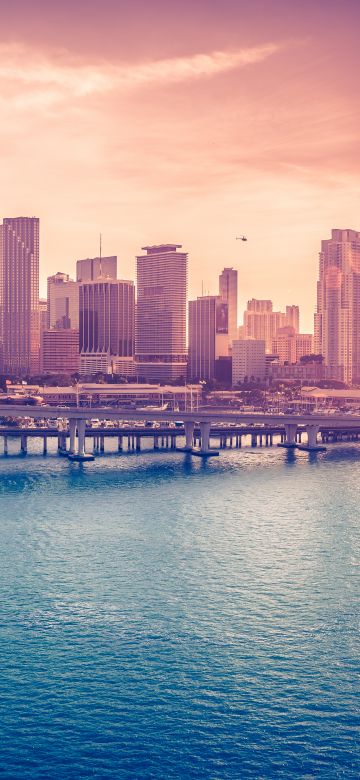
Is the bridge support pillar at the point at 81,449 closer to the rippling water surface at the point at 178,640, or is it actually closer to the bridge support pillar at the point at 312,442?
the bridge support pillar at the point at 312,442

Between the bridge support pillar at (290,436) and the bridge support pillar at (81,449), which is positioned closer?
the bridge support pillar at (81,449)

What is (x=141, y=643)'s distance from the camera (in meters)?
57.3

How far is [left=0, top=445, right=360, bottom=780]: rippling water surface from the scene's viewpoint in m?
45.0

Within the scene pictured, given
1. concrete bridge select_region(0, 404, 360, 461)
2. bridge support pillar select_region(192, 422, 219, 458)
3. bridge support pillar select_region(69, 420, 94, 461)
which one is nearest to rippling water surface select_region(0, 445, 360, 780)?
bridge support pillar select_region(69, 420, 94, 461)

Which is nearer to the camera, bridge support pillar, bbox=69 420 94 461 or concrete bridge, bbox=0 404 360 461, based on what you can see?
bridge support pillar, bbox=69 420 94 461

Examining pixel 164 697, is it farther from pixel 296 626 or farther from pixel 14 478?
pixel 14 478

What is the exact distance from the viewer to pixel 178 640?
190ft

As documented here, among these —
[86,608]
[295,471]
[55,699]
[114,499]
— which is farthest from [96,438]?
[55,699]

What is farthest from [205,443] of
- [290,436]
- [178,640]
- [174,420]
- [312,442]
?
[178,640]

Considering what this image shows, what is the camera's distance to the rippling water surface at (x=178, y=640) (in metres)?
45.0

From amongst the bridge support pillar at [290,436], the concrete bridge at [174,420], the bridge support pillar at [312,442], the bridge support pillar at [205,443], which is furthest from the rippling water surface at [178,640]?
the bridge support pillar at [290,436]

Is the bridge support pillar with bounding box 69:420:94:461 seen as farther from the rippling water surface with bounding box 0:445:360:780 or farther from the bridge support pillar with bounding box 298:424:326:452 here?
the rippling water surface with bounding box 0:445:360:780

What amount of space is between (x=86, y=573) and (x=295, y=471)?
2771 inches

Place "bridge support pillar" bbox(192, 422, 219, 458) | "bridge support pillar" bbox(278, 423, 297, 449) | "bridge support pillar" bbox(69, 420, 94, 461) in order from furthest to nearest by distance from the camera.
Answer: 1. "bridge support pillar" bbox(278, 423, 297, 449)
2. "bridge support pillar" bbox(192, 422, 219, 458)
3. "bridge support pillar" bbox(69, 420, 94, 461)
